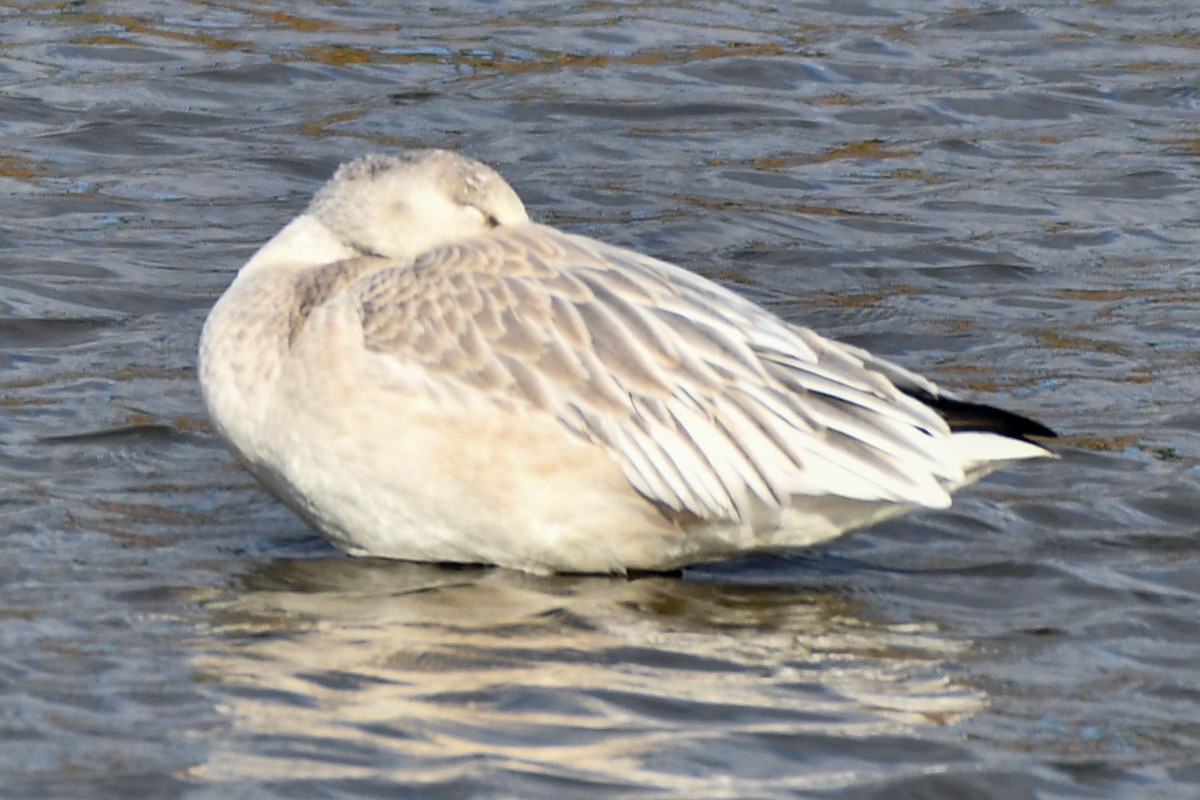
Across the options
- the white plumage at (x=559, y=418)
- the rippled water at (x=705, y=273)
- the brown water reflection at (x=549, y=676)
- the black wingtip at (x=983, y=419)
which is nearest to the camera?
the brown water reflection at (x=549, y=676)

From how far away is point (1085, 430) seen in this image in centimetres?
778

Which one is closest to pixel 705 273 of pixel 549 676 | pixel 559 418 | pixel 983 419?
pixel 983 419

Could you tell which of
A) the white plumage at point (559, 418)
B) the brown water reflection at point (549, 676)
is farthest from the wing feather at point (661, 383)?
the brown water reflection at point (549, 676)

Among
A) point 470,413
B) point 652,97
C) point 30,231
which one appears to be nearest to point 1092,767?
point 470,413

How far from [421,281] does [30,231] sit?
13.4 ft

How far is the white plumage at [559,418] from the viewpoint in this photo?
5.99 m

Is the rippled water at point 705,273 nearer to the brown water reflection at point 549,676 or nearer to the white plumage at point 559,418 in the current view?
the brown water reflection at point 549,676

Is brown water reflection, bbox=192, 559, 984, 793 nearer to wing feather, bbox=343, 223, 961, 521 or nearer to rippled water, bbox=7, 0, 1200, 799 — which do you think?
rippled water, bbox=7, 0, 1200, 799

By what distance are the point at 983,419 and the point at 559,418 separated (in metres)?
1.25

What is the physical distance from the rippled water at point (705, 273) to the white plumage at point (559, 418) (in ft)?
Result: 0.80

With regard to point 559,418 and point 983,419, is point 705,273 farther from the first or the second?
point 559,418

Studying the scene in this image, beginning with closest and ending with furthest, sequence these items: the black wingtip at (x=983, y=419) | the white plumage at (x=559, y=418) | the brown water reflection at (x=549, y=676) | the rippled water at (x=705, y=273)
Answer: the brown water reflection at (x=549, y=676)
the rippled water at (x=705, y=273)
the white plumage at (x=559, y=418)
the black wingtip at (x=983, y=419)

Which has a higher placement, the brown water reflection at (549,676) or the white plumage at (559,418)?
the white plumage at (559,418)

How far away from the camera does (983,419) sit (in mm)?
6195
